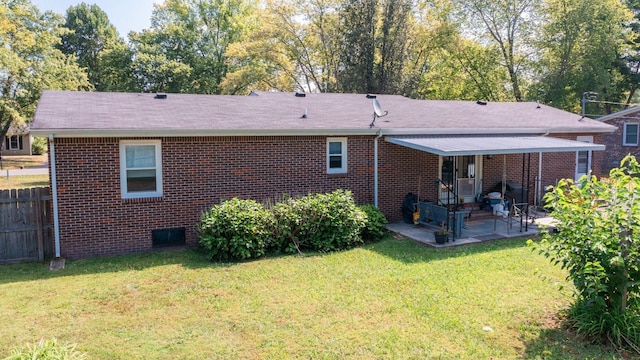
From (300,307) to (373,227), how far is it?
4.55 m

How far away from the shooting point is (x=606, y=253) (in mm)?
5141

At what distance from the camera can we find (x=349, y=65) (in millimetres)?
28719

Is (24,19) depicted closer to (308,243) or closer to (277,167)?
(277,167)

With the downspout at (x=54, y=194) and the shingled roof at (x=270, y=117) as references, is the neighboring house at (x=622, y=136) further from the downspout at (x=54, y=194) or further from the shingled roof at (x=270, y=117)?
the downspout at (x=54, y=194)

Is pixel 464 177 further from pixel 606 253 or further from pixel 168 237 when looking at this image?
pixel 168 237

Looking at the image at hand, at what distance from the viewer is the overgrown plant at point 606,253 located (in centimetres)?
518

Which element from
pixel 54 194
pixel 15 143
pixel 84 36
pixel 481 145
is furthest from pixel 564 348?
pixel 84 36

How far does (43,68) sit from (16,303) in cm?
2772

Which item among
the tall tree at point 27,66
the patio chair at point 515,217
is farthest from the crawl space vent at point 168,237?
the tall tree at point 27,66

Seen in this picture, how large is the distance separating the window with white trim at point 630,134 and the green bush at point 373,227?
2176 cm

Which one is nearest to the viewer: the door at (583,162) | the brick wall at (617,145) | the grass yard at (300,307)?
the grass yard at (300,307)

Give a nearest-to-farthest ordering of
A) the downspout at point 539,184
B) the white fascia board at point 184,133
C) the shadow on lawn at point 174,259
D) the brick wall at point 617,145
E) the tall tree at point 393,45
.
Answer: the shadow on lawn at point 174,259 < the white fascia board at point 184,133 < the downspout at point 539,184 < the brick wall at point 617,145 < the tall tree at point 393,45

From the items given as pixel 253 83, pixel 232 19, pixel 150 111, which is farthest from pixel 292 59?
pixel 150 111

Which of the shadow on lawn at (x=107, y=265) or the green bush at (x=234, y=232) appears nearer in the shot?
the shadow on lawn at (x=107, y=265)
